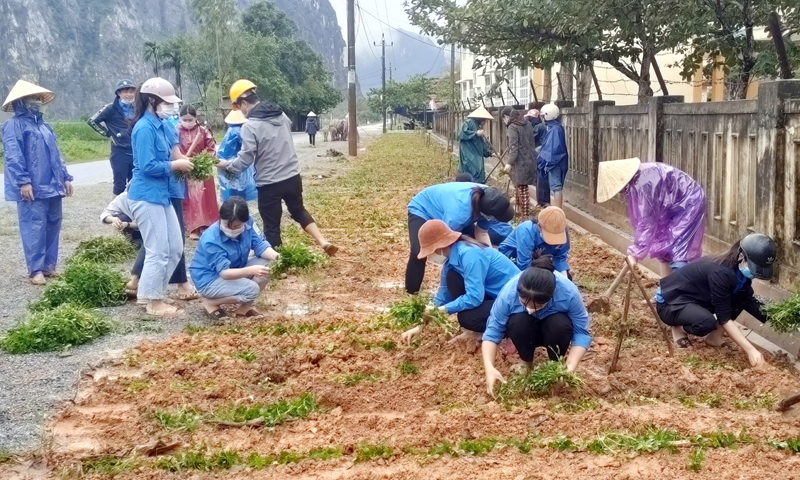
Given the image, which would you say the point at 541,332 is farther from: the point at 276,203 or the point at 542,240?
the point at 276,203

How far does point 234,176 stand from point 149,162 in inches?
101

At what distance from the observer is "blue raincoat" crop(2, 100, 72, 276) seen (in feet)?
27.4

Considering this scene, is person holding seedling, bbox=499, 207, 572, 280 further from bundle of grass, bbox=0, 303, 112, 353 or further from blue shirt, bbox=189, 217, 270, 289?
bundle of grass, bbox=0, 303, 112, 353

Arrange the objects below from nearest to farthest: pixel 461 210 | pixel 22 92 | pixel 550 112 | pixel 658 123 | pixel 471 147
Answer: pixel 461 210
pixel 22 92
pixel 658 123
pixel 550 112
pixel 471 147

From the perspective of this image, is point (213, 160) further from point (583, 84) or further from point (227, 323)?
point (583, 84)

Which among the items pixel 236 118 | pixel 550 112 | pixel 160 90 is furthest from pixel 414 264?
pixel 550 112

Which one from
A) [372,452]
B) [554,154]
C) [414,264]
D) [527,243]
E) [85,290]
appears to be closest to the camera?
[372,452]

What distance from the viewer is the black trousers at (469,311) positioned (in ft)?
18.9

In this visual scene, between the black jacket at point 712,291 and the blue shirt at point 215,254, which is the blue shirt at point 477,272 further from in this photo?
the blue shirt at point 215,254

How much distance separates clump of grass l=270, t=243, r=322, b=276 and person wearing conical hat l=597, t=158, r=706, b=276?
3155 millimetres

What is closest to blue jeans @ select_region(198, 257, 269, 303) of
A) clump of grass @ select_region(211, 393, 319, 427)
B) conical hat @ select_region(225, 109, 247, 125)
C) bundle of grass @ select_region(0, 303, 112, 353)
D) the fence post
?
bundle of grass @ select_region(0, 303, 112, 353)

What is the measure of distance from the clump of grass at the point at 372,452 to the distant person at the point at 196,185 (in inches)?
242

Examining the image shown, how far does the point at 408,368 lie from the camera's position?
573 centimetres

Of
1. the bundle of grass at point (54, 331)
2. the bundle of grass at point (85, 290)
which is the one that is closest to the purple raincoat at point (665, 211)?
the bundle of grass at point (54, 331)
